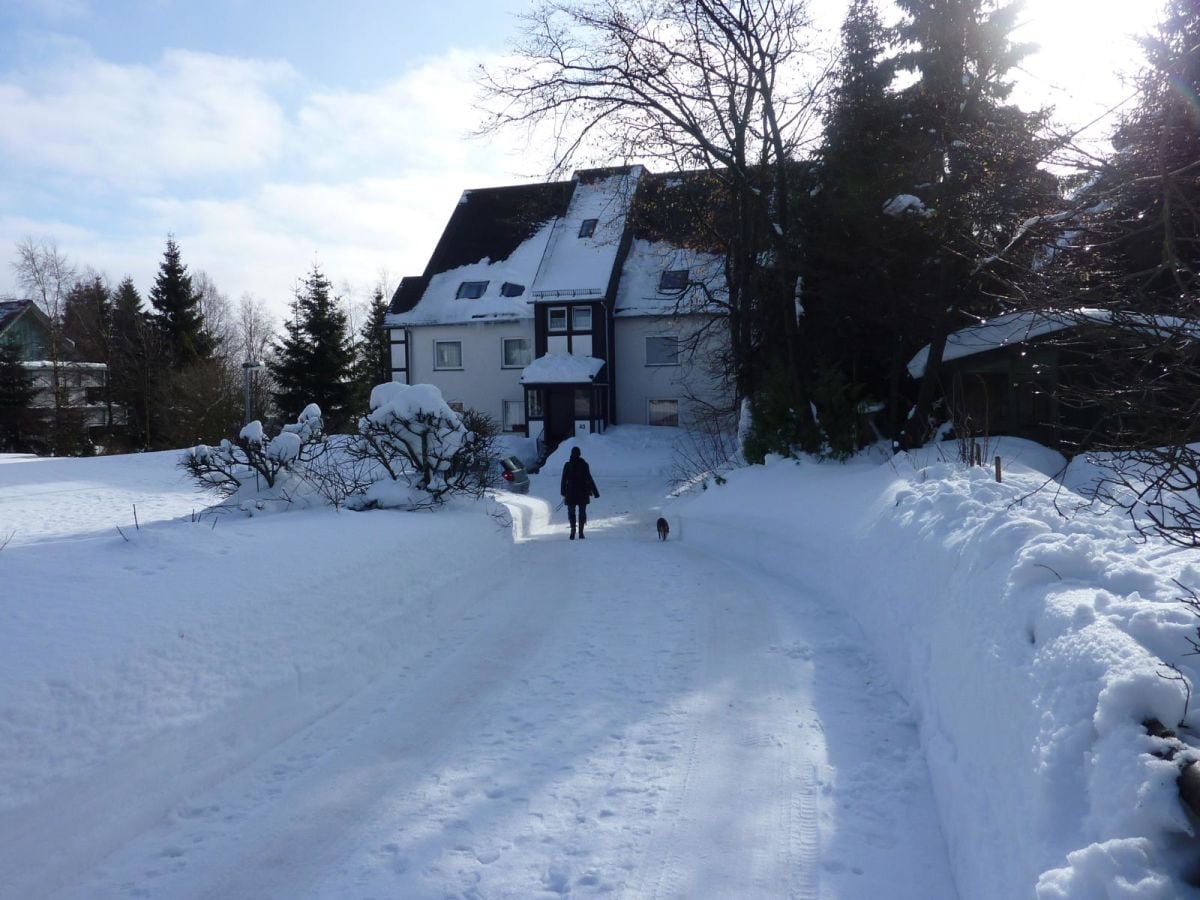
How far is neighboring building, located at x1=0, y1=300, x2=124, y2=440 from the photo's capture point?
129 feet

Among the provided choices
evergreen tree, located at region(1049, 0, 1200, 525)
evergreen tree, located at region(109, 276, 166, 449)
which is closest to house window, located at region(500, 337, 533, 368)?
evergreen tree, located at region(109, 276, 166, 449)

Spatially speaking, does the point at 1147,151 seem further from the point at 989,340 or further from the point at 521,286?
the point at 521,286

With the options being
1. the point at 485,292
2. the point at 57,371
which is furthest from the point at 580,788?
the point at 57,371

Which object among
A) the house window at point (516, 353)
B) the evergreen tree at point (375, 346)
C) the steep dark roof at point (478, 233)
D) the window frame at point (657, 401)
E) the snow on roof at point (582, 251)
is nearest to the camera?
the snow on roof at point (582, 251)

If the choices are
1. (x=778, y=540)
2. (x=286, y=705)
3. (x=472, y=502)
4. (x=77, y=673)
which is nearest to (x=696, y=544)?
(x=778, y=540)

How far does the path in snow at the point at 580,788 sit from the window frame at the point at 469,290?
2976cm

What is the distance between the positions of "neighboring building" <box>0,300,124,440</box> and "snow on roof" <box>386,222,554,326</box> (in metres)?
15.7

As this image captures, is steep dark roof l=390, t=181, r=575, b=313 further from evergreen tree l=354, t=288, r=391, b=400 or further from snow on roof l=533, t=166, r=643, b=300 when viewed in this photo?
evergreen tree l=354, t=288, r=391, b=400

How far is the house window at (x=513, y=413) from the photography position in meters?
35.9

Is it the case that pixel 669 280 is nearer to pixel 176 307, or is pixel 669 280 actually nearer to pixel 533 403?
pixel 533 403

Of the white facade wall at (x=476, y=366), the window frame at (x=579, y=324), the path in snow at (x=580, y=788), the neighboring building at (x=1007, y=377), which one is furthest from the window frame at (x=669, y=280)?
the path in snow at (x=580, y=788)

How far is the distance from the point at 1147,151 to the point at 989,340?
945cm

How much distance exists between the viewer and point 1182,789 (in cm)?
268

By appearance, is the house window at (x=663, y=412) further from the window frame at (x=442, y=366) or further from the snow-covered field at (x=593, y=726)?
the snow-covered field at (x=593, y=726)
